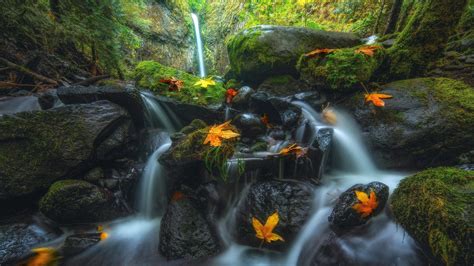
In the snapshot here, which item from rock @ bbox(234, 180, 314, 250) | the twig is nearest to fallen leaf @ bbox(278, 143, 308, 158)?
rock @ bbox(234, 180, 314, 250)

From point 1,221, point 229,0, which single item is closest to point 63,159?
point 1,221

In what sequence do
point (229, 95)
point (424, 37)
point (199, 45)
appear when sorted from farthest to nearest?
point (199, 45) → point (229, 95) → point (424, 37)

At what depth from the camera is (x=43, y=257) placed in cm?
269

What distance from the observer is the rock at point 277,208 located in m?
2.75

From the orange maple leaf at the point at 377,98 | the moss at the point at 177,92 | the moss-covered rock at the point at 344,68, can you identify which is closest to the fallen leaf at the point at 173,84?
the moss at the point at 177,92

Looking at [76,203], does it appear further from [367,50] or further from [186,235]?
[367,50]

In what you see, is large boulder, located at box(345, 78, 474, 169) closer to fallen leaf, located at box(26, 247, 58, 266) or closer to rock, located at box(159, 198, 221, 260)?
rock, located at box(159, 198, 221, 260)

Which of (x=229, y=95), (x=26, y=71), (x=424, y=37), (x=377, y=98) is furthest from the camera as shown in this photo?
(x=229, y=95)

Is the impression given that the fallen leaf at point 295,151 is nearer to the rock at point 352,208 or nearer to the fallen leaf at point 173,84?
the rock at point 352,208

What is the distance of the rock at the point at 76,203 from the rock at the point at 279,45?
3.90 m

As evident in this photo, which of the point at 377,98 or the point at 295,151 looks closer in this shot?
the point at 295,151

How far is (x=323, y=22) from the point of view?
27.5 feet

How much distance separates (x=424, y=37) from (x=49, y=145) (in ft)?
18.3

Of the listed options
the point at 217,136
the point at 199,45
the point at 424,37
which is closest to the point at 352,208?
the point at 217,136
